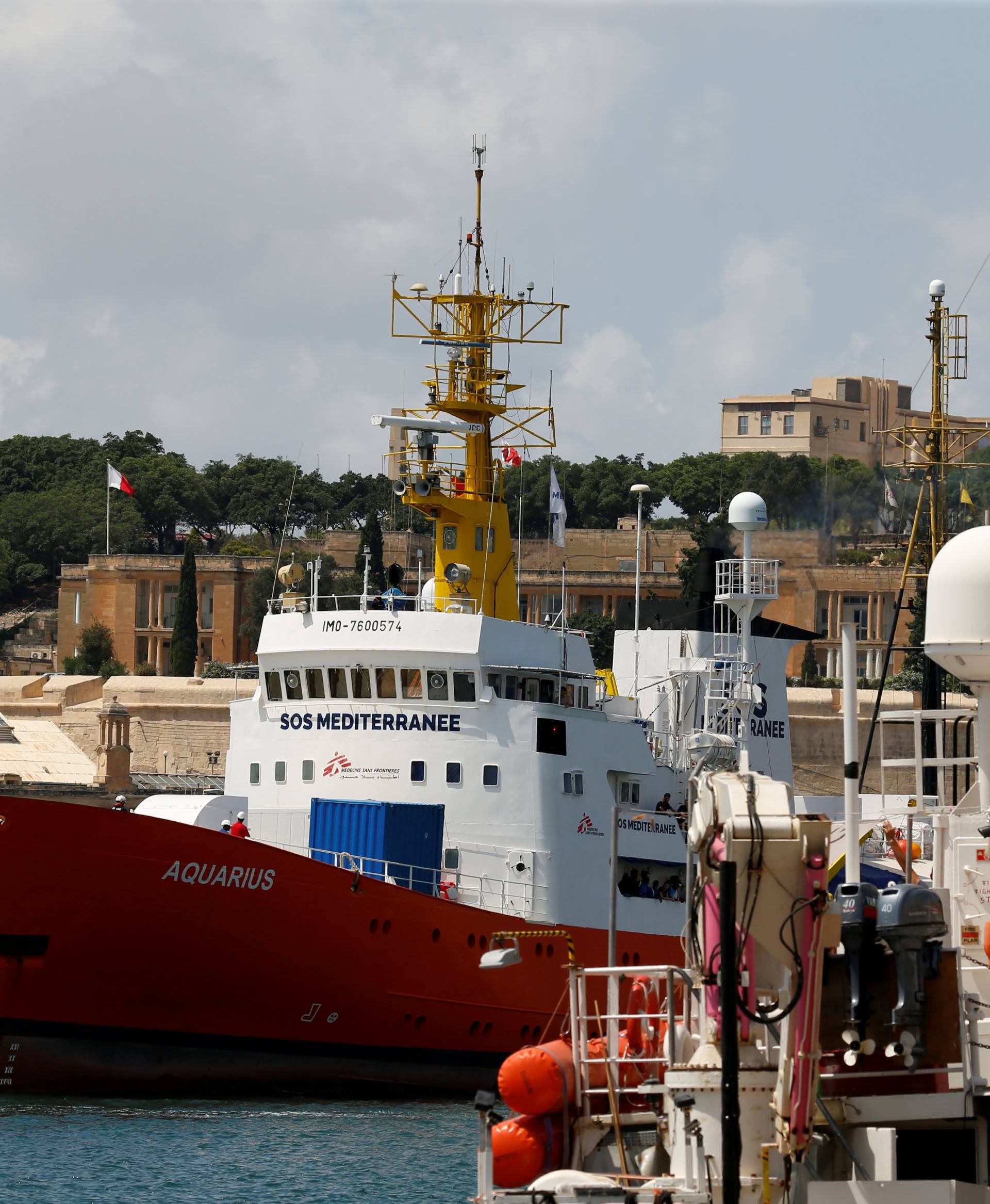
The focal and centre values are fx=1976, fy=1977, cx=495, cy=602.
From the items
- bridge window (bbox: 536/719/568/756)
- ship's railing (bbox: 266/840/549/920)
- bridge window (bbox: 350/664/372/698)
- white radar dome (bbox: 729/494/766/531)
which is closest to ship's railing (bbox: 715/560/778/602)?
white radar dome (bbox: 729/494/766/531)

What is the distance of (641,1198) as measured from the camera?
1441cm

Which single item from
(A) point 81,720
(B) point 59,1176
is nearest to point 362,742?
(B) point 59,1176

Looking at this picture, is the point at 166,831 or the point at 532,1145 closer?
the point at 532,1145

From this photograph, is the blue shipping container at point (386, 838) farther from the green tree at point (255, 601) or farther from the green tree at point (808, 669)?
the green tree at point (255, 601)

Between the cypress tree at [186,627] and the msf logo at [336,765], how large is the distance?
67.5 metres

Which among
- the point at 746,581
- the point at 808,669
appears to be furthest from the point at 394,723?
the point at 808,669

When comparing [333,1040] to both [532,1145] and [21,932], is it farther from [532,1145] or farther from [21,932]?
[532,1145]

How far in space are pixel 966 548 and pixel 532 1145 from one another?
6836 millimetres

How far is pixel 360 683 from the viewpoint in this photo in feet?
88.7

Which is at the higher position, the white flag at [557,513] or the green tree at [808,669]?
the green tree at [808,669]

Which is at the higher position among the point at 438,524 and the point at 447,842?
the point at 438,524

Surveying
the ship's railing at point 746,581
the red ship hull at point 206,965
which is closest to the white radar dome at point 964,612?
the red ship hull at point 206,965

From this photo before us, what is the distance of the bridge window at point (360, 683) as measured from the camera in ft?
88.5

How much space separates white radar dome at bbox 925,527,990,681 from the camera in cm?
1830
